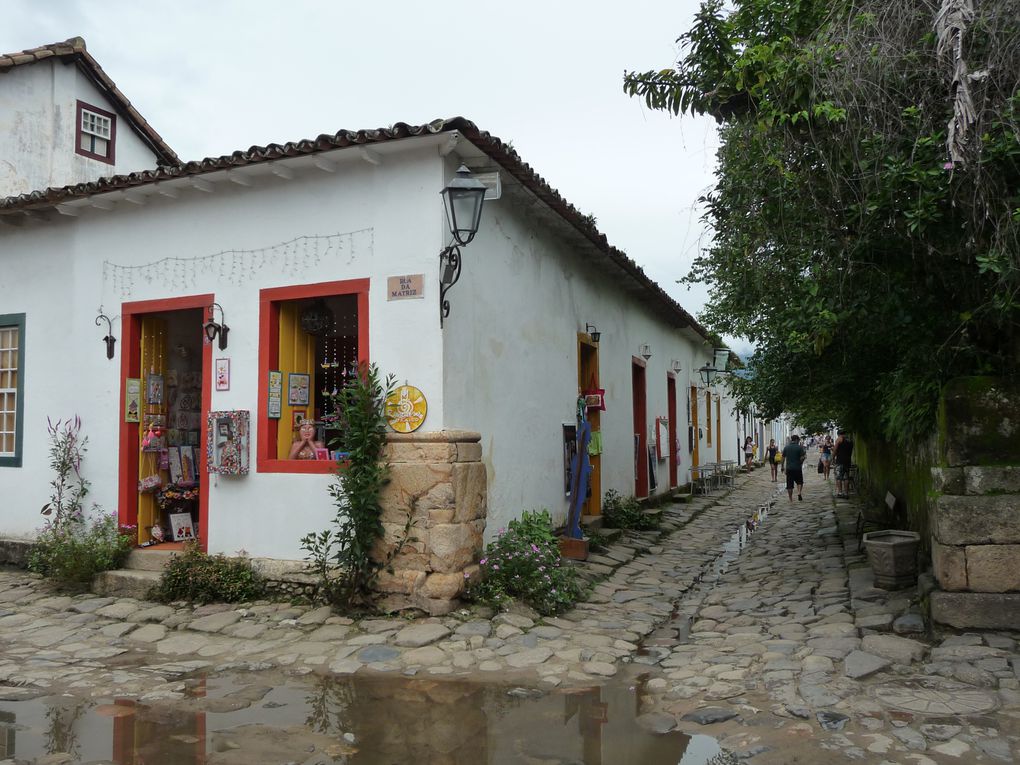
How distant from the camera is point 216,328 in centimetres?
765

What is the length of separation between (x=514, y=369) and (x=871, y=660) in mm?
4356

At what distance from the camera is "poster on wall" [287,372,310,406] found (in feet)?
25.1

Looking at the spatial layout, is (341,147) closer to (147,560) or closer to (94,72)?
(147,560)

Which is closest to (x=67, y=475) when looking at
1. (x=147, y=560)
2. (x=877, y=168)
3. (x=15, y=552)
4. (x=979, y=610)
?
(x=15, y=552)

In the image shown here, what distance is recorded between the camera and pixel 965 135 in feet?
17.2

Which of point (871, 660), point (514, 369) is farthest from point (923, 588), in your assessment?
point (514, 369)

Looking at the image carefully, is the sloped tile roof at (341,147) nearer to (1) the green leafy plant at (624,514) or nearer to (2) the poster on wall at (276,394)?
(2) the poster on wall at (276,394)

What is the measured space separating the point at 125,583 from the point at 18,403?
288 cm

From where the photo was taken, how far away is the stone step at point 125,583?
7.47m

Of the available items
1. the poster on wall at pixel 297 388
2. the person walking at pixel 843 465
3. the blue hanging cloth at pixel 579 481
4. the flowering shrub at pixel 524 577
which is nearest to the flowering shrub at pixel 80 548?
the poster on wall at pixel 297 388

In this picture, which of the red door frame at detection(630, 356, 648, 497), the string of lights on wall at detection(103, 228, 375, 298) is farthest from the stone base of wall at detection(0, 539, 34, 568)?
the red door frame at detection(630, 356, 648, 497)

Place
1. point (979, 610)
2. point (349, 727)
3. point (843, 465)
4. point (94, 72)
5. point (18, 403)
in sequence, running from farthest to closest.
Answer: point (843, 465), point (94, 72), point (18, 403), point (979, 610), point (349, 727)

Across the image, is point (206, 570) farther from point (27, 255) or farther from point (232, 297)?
point (27, 255)

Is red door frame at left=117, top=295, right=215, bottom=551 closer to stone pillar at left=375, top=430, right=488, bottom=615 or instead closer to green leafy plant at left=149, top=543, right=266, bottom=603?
green leafy plant at left=149, top=543, right=266, bottom=603
